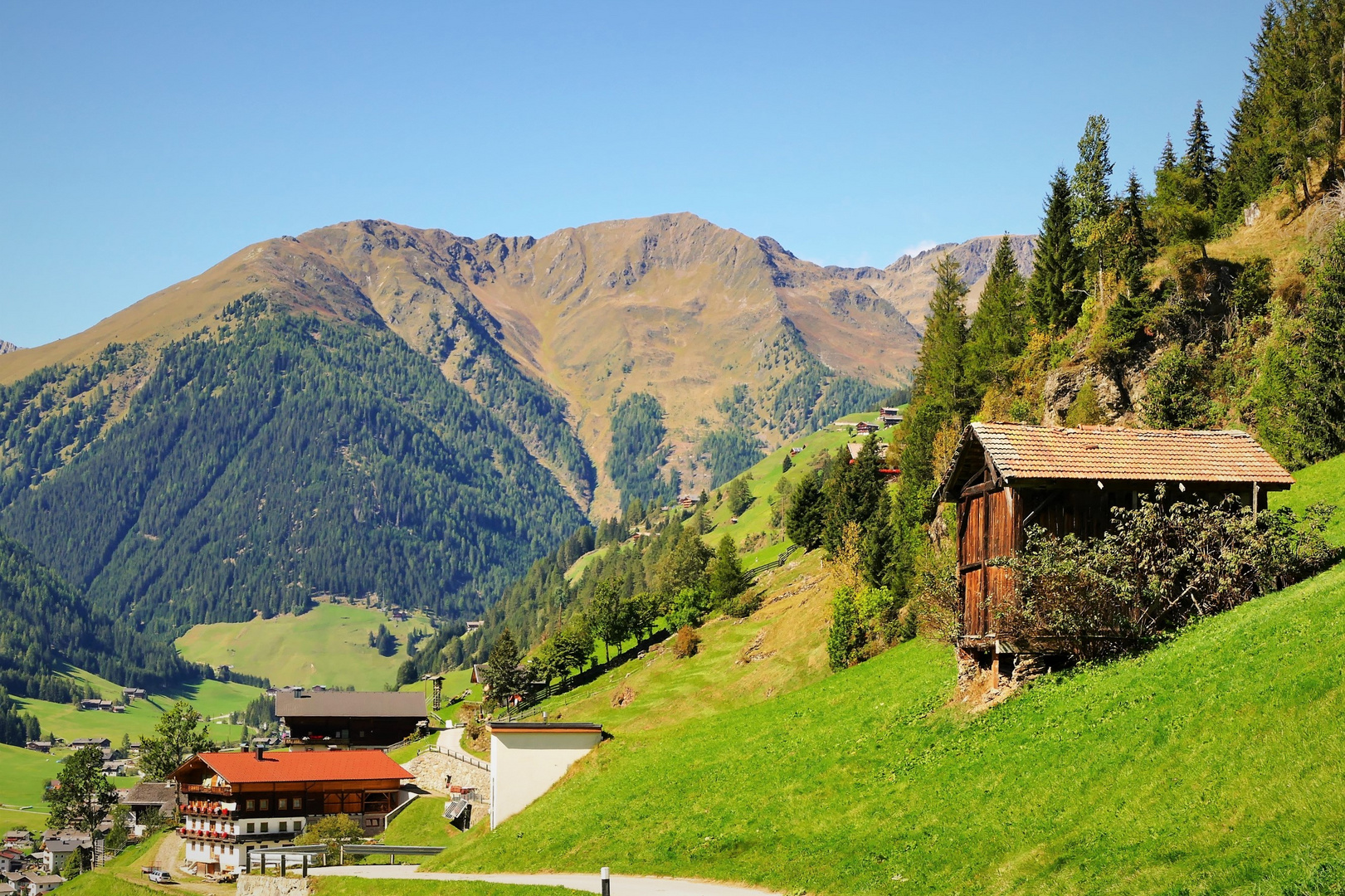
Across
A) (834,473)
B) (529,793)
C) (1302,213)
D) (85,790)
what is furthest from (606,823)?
(85,790)

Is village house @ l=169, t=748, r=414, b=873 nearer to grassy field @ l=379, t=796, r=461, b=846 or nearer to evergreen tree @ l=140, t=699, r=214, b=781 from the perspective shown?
grassy field @ l=379, t=796, r=461, b=846

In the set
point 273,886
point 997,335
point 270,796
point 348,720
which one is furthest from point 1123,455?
point 348,720

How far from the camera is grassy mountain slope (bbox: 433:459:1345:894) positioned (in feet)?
66.1

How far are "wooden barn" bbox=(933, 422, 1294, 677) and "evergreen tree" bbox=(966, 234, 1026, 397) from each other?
46.2m

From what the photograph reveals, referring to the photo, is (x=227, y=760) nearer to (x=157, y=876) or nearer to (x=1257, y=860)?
(x=157, y=876)

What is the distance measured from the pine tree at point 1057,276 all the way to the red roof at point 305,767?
64795 millimetres

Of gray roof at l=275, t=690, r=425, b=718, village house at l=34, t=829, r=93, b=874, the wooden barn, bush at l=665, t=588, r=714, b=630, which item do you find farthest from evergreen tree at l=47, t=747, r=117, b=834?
the wooden barn

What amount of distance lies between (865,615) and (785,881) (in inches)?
1643

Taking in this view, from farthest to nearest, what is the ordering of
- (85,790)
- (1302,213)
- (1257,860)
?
(85,790) → (1302,213) → (1257,860)

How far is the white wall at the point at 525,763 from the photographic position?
54.5 meters

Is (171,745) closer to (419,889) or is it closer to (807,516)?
(807,516)

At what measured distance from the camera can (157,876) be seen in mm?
91438

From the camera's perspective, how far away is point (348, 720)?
142m

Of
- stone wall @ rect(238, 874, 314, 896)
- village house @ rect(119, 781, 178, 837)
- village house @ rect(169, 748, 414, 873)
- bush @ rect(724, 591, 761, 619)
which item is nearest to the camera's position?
stone wall @ rect(238, 874, 314, 896)
